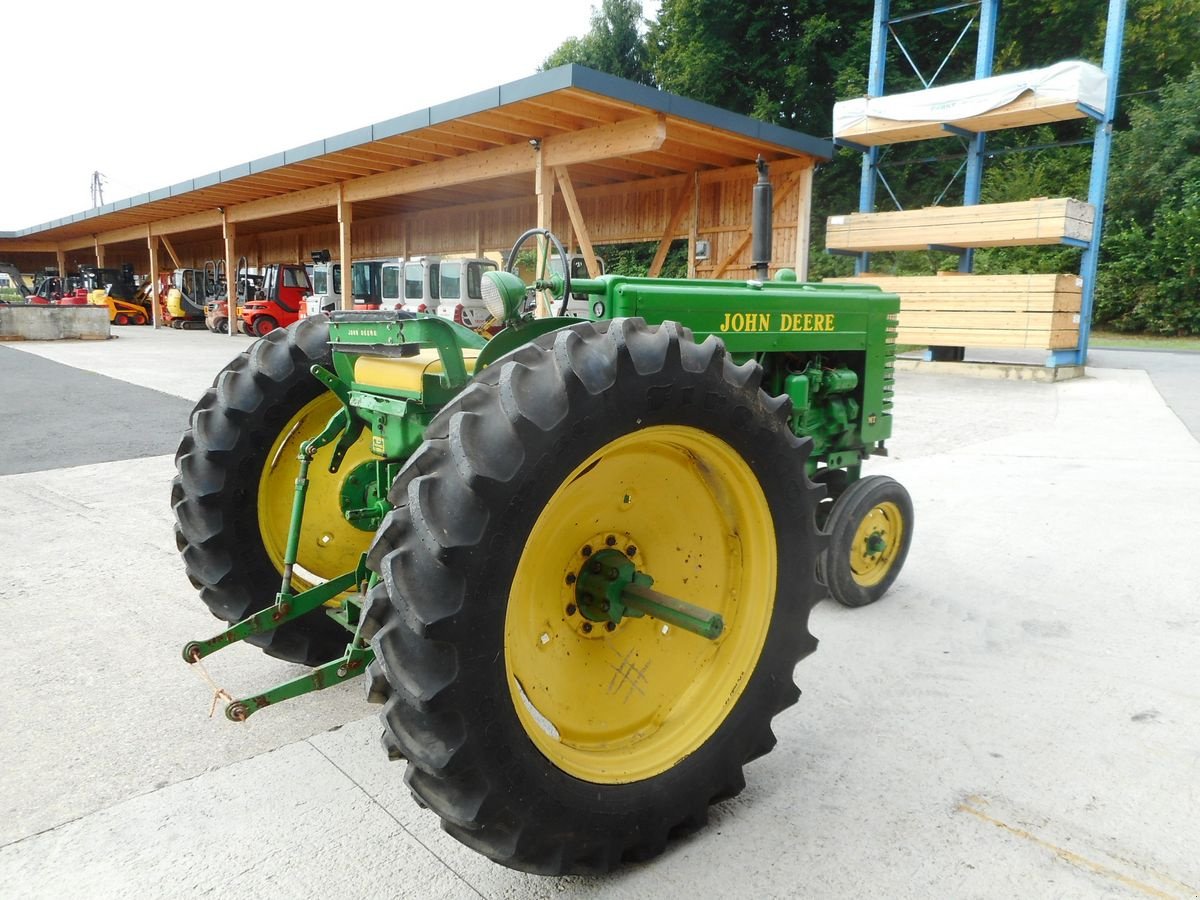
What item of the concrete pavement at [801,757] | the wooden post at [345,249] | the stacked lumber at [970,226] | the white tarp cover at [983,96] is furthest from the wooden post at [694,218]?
the concrete pavement at [801,757]

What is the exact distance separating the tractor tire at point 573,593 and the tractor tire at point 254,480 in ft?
4.02

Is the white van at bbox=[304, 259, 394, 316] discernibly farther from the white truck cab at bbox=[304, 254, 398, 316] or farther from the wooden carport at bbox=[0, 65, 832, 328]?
the wooden carport at bbox=[0, 65, 832, 328]

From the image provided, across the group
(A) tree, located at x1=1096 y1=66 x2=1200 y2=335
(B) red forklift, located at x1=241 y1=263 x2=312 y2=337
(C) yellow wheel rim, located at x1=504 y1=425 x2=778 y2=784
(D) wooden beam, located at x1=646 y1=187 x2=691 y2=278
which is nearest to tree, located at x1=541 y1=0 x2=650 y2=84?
A: (B) red forklift, located at x1=241 y1=263 x2=312 y2=337

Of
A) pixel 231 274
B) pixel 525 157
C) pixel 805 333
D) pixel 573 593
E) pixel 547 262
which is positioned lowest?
pixel 573 593

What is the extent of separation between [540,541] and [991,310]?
12716 mm

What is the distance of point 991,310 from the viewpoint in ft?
42.3

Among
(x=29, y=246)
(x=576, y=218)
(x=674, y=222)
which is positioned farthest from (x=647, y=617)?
(x=29, y=246)

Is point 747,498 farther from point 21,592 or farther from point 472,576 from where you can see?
point 21,592

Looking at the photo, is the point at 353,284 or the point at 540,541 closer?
the point at 540,541

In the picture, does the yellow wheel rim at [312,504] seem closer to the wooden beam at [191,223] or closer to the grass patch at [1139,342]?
the grass patch at [1139,342]

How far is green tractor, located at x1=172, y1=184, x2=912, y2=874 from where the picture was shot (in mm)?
1658

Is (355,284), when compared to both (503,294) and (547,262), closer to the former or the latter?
(547,262)

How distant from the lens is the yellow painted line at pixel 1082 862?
1951mm

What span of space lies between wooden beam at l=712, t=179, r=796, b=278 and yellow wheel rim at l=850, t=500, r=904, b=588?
453 inches
